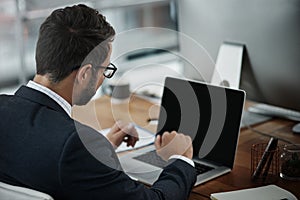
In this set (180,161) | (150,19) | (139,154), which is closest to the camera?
(180,161)

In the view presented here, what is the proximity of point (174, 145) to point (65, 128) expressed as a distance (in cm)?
48

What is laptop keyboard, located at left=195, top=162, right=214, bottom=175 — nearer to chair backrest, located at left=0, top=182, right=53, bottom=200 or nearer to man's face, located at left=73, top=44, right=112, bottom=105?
man's face, located at left=73, top=44, right=112, bottom=105

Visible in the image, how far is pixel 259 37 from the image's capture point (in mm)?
1990

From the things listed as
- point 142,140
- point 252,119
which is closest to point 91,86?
point 142,140

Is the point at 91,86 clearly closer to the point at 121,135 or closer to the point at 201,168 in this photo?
the point at 121,135

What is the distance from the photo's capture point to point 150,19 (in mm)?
A: 5785

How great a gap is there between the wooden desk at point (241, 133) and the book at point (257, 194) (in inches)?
1.7

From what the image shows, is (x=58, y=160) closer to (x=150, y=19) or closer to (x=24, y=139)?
(x=24, y=139)

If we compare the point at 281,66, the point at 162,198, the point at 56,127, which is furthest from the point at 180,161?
the point at 281,66

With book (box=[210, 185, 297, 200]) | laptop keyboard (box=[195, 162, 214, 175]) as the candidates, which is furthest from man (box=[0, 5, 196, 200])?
laptop keyboard (box=[195, 162, 214, 175])

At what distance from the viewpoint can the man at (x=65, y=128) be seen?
124 cm

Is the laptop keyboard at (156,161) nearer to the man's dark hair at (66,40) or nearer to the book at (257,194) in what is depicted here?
the book at (257,194)

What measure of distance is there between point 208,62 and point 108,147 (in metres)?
0.99

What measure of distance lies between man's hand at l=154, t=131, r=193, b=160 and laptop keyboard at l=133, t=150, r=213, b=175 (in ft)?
0.27
